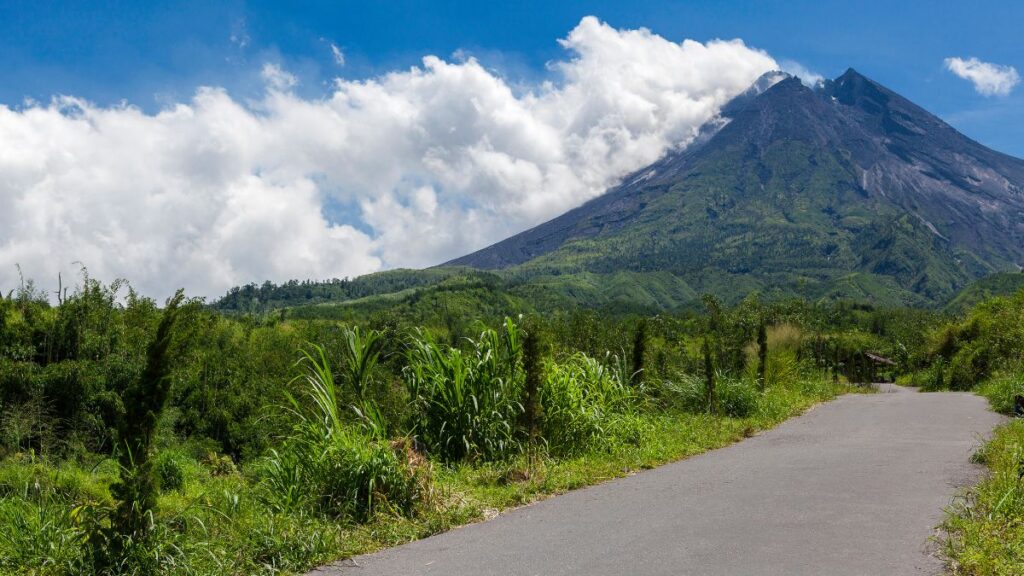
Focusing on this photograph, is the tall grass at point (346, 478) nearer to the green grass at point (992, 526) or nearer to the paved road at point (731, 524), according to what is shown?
the paved road at point (731, 524)

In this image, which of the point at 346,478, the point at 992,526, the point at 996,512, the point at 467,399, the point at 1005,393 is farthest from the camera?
the point at 1005,393

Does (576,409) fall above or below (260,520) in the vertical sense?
above

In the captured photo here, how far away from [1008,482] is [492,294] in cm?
14071

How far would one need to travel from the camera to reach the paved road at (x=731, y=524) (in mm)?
4312

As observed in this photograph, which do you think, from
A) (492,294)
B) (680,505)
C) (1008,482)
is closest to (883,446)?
(1008,482)

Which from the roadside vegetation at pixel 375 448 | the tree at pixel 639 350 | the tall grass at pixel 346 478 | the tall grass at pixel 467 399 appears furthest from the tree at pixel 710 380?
the tall grass at pixel 346 478

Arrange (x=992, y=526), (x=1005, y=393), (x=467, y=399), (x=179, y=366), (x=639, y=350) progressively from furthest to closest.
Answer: (x=179, y=366)
(x=1005, y=393)
(x=639, y=350)
(x=467, y=399)
(x=992, y=526)

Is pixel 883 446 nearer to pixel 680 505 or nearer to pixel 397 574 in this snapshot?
pixel 680 505

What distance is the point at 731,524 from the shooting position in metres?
5.14

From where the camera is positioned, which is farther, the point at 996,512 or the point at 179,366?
the point at 179,366

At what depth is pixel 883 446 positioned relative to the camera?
344 inches

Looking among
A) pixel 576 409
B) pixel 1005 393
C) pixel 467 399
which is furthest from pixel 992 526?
pixel 1005 393

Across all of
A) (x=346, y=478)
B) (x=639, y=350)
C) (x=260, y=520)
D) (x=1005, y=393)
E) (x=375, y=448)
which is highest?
(x=639, y=350)

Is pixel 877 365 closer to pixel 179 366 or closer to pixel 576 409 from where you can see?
pixel 179 366
